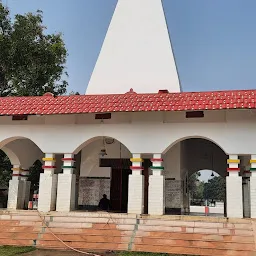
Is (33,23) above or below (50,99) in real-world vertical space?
above

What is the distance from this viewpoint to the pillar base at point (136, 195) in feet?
32.4

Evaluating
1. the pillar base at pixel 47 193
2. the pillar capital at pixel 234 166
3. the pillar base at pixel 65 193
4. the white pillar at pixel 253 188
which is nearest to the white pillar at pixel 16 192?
the pillar base at pixel 47 193

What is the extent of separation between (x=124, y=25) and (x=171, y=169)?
262 inches

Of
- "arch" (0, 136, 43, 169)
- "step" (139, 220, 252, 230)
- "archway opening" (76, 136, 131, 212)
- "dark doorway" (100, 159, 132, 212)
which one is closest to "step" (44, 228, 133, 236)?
"step" (139, 220, 252, 230)

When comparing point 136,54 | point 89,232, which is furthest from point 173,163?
point 136,54

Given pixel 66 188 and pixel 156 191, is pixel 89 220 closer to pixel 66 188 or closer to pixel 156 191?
pixel 66 188

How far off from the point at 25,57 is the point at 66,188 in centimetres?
912

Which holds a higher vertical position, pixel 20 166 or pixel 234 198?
pixel 20 166

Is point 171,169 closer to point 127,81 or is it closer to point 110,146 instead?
point 110,146

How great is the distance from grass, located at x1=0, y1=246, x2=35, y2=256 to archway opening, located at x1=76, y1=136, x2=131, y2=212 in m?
4.36

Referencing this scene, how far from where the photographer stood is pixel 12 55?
17.0 meters

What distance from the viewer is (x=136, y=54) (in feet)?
47.3

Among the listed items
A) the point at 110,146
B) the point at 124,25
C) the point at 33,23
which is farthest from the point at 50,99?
the point at 33,23

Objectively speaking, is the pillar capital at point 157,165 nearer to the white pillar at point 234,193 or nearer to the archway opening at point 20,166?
the white pillar at point 234,193
